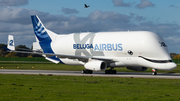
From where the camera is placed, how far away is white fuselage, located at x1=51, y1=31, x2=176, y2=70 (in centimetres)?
3475

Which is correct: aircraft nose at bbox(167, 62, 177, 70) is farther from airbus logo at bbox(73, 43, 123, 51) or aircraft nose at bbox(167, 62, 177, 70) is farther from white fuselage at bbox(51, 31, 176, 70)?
airbus logo at bbox(73, 43, 123, 51)

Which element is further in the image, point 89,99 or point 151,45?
point 151,45

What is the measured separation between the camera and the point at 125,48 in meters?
36.6

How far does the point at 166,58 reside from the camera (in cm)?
3441

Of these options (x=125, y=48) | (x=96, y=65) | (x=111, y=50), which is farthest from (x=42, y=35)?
(x=125, y=48)

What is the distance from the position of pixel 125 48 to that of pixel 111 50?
2141 mm

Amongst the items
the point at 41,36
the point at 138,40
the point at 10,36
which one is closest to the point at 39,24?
the point at 41,36

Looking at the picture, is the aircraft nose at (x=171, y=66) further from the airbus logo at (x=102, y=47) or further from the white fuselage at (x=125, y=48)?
the airbus logo at (x=102, y=47)

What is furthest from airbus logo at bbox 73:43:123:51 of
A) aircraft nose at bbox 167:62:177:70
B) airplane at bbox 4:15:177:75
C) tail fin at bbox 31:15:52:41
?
tail fin at bbox 31:15:52:41

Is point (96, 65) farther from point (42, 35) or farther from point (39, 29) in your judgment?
point (39, 29)

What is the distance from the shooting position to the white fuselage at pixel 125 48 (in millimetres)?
34750

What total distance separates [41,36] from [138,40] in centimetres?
1790

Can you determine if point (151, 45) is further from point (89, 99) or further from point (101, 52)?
point (89, 99)

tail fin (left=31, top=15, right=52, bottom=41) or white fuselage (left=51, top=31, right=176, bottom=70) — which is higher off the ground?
tail fin (left=31, top=15, right=52, bottom=41)
